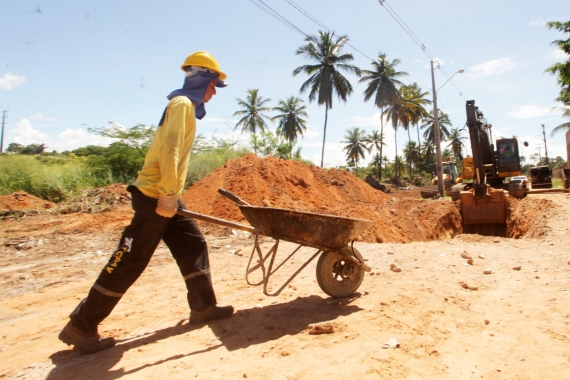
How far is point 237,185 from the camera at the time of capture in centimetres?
1112

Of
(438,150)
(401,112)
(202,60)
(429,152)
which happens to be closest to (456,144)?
(429,152)

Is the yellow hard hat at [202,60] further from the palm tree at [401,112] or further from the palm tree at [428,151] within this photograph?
the palm tree at [428,151]

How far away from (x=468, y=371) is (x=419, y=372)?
0.95 ft

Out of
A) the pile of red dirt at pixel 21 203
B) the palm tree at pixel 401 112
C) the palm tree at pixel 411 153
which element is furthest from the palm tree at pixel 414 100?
the pile of red dirt at pixel 21 203

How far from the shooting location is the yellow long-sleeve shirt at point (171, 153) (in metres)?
2.83

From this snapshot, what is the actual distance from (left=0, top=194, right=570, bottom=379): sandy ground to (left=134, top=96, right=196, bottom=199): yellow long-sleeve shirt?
1103 mm

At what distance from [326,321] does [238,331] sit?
67cm

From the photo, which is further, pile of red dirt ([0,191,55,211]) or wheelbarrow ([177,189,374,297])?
pile of red dirt ([0,191,55,211])

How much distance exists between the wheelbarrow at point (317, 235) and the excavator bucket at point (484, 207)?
27.0 ft

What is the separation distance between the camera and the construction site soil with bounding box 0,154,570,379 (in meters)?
2.59

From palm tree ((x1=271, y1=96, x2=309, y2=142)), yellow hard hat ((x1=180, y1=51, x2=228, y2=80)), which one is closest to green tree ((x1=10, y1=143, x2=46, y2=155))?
palm tree ((x1=271, y1=96, x2=309, y2=142))

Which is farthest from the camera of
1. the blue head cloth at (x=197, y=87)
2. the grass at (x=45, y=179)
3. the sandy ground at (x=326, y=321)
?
the grass at (x=45, y=179)

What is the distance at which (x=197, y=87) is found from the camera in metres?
A: 3.22

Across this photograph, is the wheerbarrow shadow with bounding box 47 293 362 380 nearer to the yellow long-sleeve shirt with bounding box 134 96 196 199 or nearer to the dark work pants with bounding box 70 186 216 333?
the dark work pants with bounding box 70 186 216 333
